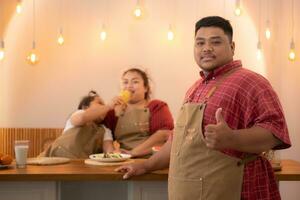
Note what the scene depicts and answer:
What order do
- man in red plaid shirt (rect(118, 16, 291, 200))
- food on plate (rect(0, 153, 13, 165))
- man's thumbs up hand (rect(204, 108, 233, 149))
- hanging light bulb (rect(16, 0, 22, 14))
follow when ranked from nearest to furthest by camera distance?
1. man's thumbs up hand (rect(204, 108, 233, 149))
2. man in red plaid shirt (rect(118, 16, 291, 200))
3. food on plate (rect(0, 153, 13, 165))
4. hanging light bulb (rect(16, 0, 22, 14))

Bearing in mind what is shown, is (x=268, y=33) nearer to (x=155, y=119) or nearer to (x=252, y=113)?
(x=155, y=119)

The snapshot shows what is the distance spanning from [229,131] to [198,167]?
10.2 inches

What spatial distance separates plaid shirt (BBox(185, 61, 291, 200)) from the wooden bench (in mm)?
3333

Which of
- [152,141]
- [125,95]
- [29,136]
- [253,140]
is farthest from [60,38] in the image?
[253,140]

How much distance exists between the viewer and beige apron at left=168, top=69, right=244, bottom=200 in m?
1.54

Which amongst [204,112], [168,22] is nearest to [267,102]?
[204,112]

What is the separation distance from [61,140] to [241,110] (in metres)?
1.40

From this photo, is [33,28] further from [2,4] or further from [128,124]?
[128,124]

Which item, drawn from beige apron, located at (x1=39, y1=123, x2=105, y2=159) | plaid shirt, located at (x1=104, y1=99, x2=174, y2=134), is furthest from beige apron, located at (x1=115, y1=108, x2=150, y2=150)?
beige apron, located at (x1=39, y1=123, x2=105, y2=159)

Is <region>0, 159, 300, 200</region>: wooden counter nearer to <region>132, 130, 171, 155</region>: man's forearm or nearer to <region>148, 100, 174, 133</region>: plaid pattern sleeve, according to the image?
<region>132, 130, 171, 155</region>: man's forearm

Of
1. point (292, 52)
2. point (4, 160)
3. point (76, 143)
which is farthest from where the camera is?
point (292, 52)

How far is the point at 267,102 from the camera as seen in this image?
152cm

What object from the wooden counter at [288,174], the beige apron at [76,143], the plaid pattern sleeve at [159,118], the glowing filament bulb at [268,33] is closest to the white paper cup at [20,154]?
the beige apron at [76,143]

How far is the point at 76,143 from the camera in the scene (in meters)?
2.61
